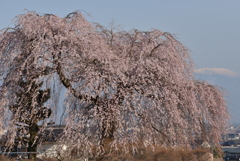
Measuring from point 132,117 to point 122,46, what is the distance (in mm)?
4793

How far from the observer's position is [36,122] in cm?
2020

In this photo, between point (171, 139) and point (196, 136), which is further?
point (196, 136)

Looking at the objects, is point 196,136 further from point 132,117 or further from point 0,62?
point 0,62

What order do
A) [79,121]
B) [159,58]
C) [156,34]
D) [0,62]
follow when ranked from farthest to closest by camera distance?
[156,34] → [159,58] → [0,62] → [79,121]

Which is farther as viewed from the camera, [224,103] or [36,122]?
[224,103]

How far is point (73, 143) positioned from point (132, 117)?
287cm

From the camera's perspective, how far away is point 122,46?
19.9m

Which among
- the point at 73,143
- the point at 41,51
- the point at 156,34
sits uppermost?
the point at 156,34

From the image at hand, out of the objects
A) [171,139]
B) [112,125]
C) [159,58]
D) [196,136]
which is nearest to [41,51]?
[112,125]

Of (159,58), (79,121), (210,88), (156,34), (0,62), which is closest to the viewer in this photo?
(79,121)

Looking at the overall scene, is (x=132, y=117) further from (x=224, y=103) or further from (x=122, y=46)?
(x=224, y=103)

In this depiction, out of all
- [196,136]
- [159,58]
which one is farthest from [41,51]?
[196,136]

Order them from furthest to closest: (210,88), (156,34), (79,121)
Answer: (210,88)
(156,34)
(79,121)

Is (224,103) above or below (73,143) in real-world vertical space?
above
